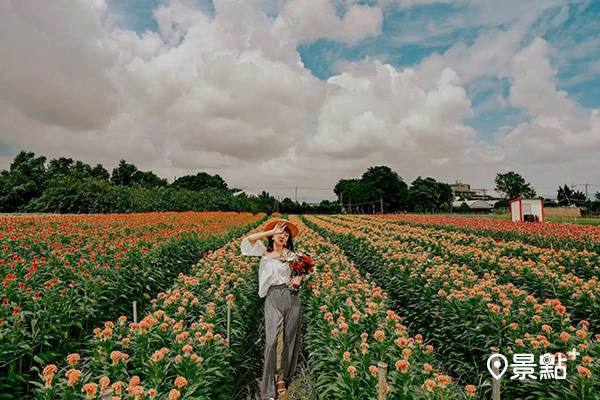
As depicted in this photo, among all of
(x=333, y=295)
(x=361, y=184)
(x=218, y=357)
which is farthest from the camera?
(x=361, y=184)

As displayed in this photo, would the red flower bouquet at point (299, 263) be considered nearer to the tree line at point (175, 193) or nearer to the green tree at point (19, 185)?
the tree line at point (175, 193)

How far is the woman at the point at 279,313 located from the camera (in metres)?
4.52

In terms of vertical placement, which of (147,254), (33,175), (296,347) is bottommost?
(296,347)

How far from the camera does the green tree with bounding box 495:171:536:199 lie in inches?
3949

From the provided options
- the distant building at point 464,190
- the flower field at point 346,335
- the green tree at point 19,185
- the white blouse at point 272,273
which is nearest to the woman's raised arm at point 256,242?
the white blouse at point 272,273

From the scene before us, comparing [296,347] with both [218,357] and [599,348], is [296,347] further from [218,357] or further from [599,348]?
[599,348]

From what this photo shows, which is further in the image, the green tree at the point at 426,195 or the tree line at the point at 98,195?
the green tree at the point at 426,195

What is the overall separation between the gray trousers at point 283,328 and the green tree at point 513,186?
110107 millimetres

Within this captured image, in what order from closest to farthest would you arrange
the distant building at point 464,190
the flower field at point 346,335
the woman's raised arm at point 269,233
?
the flower field at point 346,335 → the woman's raised arm at point 269,233 → the distant building at point 464,190

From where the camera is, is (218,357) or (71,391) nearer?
(71,391)

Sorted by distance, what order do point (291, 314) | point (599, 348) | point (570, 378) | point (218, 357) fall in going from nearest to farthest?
1. point (570, 378)
2. point (599, 348)
3. point (218, 357)
4. point (291, 314)

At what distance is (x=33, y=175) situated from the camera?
53656mm

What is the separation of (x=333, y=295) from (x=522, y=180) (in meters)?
113

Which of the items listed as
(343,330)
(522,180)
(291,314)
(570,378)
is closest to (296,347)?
(291,314)
